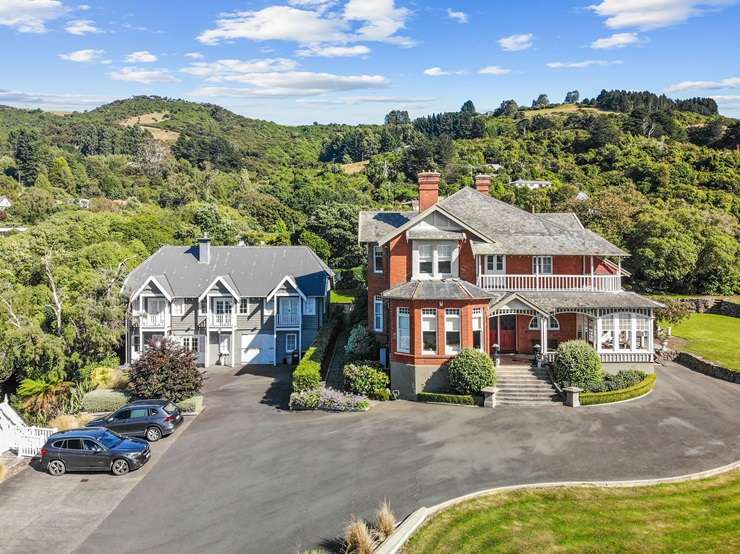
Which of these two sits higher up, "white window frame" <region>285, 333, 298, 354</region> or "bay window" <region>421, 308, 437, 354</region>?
"bay window" <region>421, 308, 437, 354</region>

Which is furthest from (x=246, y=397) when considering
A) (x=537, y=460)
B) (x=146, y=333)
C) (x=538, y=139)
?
(x=538, y=139)

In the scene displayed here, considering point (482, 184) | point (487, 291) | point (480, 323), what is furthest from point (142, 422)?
point (482, 184)

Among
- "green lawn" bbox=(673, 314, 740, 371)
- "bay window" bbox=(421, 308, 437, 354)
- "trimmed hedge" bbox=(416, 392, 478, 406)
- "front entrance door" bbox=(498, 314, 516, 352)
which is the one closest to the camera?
"trimmed hedge" bbox=(416, 392, 478, 406)

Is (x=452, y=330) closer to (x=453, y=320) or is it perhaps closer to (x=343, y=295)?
(x=453, y=320)

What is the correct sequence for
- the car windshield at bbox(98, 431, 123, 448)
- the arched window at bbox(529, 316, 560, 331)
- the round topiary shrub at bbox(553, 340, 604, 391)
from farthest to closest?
the arched window at bbox(529, 316, 560, 331) → the round topiary shrub at bbox(553, 340, 604, 391) → the car windshield at bbox(98, 431, 123, 448)

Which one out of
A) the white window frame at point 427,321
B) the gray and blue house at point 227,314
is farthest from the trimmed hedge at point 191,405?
the white window frame at point 427,321

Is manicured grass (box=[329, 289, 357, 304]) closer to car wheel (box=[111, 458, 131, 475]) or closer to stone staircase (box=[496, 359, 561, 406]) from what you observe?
stone staircase (box=[496, 359, 561, 406])

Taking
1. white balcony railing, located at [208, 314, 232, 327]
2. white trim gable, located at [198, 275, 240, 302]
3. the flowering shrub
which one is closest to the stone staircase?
the flowering shrub
